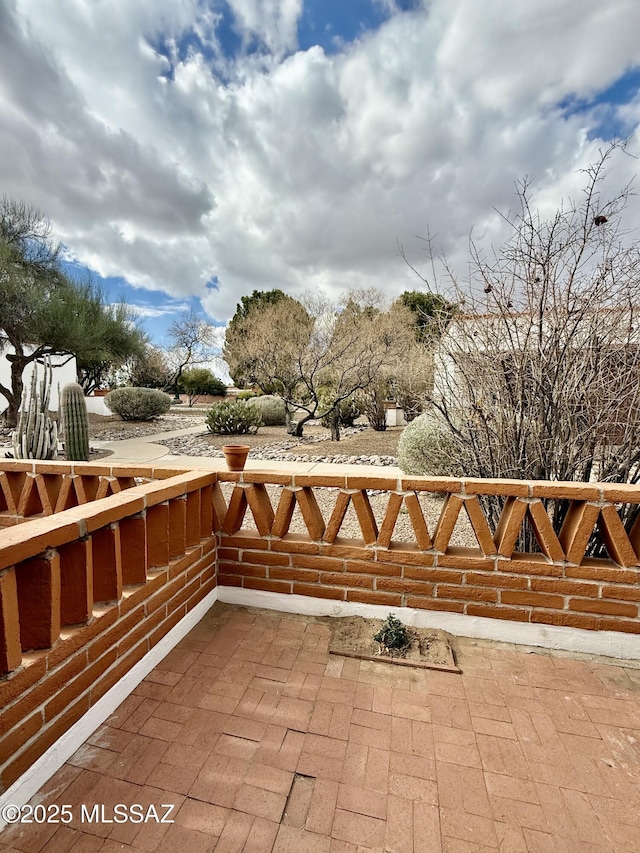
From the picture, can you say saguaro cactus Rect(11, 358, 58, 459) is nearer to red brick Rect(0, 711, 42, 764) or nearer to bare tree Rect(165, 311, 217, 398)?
red brick Rect(0, 711, 42, 764)

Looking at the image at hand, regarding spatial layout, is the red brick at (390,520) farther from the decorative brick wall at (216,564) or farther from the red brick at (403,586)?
the red brick at (403,586)

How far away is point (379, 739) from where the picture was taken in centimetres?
150

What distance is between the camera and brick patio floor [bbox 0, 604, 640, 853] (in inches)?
45.8

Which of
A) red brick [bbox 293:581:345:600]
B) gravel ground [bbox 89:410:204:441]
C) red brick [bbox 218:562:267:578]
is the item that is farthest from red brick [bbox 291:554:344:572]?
gravel ground [bbox 89:410:204:441]

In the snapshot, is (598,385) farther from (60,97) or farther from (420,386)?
(60,97)

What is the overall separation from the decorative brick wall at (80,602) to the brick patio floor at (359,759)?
0.21 meters

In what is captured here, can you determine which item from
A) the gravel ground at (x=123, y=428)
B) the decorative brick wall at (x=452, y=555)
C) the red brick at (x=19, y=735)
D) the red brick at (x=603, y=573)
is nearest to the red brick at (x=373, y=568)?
the decorative brick wall at (x=452, y=555)

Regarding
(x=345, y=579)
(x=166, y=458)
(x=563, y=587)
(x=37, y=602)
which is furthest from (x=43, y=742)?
(x=166, y=458)

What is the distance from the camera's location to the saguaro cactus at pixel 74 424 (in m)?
7.80

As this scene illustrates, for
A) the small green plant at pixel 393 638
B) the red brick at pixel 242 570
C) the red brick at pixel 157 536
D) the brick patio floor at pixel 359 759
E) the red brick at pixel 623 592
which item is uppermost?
the red brick at pixel 157 536

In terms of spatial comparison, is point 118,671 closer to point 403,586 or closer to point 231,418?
point 403,586

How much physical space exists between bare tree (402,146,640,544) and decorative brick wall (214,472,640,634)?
594 millimetres

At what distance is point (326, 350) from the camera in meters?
11.8

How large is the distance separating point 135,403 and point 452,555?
17.1m
